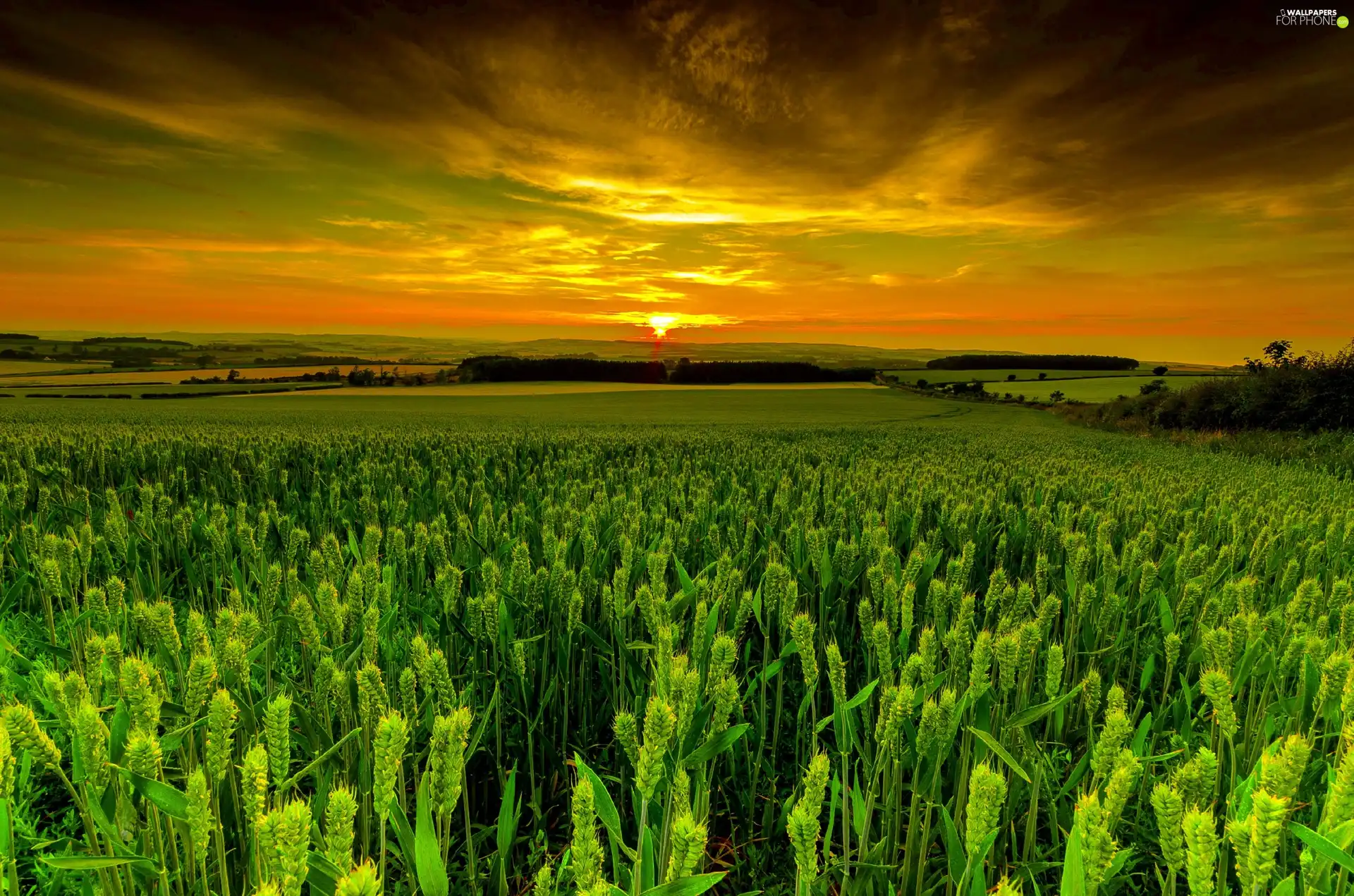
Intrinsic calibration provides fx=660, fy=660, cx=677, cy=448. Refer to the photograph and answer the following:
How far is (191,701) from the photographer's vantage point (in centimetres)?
153

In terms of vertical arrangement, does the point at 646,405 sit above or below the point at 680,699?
above

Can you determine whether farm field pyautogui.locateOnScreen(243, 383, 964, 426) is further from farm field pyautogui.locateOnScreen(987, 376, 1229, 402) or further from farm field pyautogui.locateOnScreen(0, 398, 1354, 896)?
farm field pyautogui.locateOnScreen(0, 398, 1354, 896)

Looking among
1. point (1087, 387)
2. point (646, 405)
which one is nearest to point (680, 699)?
point (646, 405)

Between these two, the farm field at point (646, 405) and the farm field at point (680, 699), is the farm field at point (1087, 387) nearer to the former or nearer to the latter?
the farm field at point (646, 405)

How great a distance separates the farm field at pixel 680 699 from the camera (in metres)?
1.23

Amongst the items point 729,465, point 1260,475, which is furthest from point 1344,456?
point 729,465

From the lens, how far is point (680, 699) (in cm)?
143

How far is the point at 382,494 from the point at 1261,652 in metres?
5.97

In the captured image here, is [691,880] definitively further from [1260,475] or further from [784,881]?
[1260,475]

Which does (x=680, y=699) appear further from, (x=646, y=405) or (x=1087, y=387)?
(x=1087, y=387)

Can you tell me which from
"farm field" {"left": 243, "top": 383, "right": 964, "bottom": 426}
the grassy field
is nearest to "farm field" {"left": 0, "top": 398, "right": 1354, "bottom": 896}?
"farm field" {"left": 243, "top": 383, "right": 964, "bottom": 426}

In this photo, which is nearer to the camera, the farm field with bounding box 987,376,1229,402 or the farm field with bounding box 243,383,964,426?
the farm field with bounding box 243,383,964,426

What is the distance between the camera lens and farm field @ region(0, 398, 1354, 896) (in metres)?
1.23

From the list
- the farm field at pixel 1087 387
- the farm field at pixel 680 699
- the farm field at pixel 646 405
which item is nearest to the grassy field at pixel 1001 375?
the farm field at pixel 1087 387
